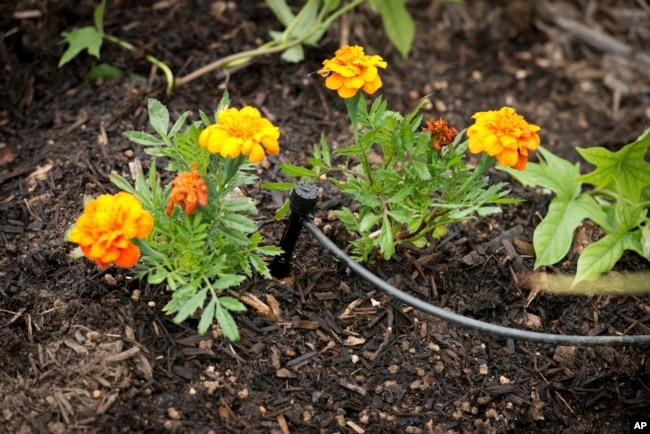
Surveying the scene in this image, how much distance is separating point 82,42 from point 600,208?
2.09 meters

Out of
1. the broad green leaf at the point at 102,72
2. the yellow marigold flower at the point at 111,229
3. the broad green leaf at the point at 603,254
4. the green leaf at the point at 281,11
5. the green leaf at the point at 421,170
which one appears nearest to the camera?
the yellow marigold flower at the point at 111,229

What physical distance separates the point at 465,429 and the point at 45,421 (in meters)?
1.20

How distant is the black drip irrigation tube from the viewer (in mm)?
2010

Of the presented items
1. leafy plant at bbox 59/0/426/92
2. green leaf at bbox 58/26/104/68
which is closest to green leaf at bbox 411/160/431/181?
leafy plant at bbox 59/0/426/92

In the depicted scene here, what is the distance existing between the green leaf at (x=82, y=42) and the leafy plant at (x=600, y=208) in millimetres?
1675

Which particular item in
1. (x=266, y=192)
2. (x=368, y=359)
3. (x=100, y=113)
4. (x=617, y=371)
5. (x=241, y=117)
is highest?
(x=241, y=117)

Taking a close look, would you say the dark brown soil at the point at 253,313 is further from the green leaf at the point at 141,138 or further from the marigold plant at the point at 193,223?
the green leaf at the point at 141,138

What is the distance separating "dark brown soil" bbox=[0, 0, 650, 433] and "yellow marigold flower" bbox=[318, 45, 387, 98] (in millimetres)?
625

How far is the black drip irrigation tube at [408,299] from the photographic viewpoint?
2.01 metres

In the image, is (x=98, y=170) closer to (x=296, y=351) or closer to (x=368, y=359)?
(x=296, y=351)

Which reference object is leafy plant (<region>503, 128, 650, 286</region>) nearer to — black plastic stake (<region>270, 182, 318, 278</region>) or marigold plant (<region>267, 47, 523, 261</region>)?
marigold plant (<region>267, 47, 523, 261</region>)

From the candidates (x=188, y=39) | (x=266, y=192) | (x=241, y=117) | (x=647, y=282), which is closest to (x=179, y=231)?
(x=241, y=117)

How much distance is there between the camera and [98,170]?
2.58m

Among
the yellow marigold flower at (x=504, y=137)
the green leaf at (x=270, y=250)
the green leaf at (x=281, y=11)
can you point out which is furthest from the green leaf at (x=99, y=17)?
the yellow marigold flower at (x=504, y=137)
